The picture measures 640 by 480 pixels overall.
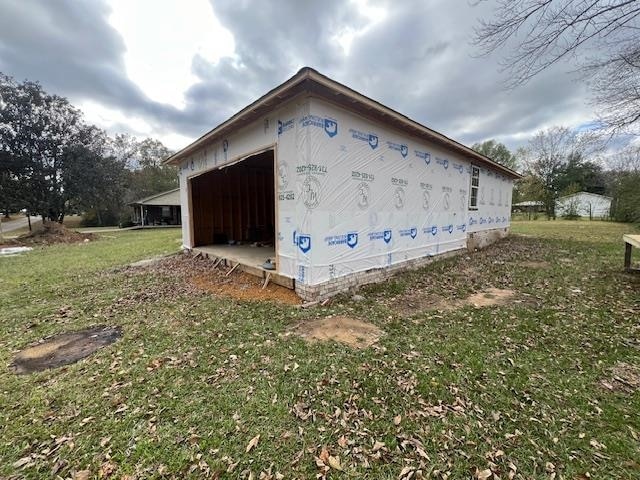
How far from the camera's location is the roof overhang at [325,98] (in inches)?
165

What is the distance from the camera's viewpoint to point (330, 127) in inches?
188

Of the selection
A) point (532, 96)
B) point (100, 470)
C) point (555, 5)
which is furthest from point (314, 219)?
point (532, 96)

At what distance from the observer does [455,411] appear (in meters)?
2.27

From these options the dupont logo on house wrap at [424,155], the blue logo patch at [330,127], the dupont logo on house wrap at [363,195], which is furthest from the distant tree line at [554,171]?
the blue logo patch at [330,127]

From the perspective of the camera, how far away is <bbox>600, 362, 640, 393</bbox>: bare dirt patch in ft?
8.42

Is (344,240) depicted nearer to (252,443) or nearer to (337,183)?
(337,183)

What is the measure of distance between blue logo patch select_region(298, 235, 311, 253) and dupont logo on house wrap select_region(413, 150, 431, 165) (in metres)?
4.06

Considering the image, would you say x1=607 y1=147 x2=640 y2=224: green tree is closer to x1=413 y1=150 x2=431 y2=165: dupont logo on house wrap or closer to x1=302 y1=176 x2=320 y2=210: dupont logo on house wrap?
x1=413 y1=150 x2=431 y2=165: dupont logo on house wrap

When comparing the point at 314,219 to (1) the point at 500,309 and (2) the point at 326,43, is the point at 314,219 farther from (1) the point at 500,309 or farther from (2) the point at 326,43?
(2) the point at 326,43

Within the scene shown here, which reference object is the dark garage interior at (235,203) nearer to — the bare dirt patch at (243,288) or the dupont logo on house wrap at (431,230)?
the bare dirt patch at (243,288)

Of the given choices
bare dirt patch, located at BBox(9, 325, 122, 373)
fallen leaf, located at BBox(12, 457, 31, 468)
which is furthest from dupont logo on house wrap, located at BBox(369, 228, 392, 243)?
fallen leaf, located at BBox(12, 457, 31, 468)

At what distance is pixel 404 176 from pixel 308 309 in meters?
4.09

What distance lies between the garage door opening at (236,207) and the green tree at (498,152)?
125 feet

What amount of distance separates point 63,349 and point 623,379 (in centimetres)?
625
